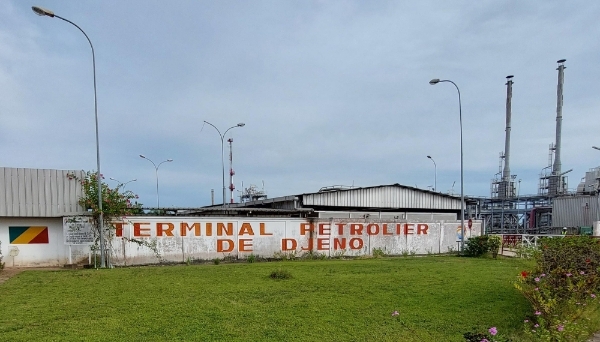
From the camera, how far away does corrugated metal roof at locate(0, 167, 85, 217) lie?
13.3m

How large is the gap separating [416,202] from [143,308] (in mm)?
22522

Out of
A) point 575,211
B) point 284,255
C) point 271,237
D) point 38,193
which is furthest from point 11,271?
point 575,211

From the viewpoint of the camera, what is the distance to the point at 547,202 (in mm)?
37875

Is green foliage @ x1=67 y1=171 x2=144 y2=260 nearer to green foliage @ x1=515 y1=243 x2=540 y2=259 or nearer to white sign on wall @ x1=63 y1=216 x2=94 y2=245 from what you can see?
white sign on wall @ x1=63 y1=216 x2=94 y2=245

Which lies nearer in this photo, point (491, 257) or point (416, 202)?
point (491, 257)

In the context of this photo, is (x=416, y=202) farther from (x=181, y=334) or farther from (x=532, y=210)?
(x=181, y=334)

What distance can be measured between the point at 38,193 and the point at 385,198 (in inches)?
758

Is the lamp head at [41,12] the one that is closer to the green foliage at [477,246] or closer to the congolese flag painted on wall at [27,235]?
the congolese flag painted on wall at [27,235]

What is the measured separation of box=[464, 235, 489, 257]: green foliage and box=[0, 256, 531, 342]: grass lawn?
25.2ft

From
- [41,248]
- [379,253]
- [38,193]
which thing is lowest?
[379,253]

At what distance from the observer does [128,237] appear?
14.1 meters

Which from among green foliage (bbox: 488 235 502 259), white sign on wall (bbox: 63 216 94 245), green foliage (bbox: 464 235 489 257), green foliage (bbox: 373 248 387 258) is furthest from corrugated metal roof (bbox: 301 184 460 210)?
white sign on wall (bbox: 63 216 94 245)

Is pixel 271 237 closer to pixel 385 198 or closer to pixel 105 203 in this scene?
pixel 105 203

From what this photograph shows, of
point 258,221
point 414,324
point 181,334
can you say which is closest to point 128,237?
point 258,221
